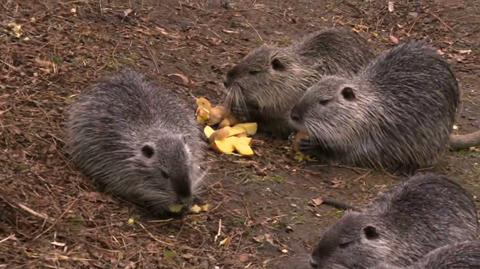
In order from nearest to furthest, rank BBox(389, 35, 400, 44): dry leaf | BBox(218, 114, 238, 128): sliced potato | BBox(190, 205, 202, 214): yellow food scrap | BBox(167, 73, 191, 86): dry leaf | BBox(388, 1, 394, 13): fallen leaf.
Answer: BBox(190, 205, 202, 214): yellow food scrap → BBox(218, 114, 238, 128): sliced potato → BBox(167, 73, 191, 86): dry leaf → BBox(389, 35, 400, 44): dry leaf → BBox(388, 1, 394, 13): fallen leaf

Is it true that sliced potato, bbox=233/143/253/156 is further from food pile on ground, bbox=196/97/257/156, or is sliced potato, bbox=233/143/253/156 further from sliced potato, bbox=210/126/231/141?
sliced potato, bbox=210/126/231/141

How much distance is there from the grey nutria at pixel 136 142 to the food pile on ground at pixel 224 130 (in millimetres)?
348

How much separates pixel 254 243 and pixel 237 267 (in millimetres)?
332

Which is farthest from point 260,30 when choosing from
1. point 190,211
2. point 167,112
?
point 190,211

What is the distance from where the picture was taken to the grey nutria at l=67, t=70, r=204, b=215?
5188 millimetres

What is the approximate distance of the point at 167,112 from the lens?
18.8ft

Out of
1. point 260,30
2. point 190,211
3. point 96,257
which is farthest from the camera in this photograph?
point 260,30

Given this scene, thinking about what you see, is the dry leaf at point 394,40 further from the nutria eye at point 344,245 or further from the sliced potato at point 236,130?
the nutria eye at point 344,245

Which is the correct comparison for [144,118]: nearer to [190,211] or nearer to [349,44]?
[190,211]

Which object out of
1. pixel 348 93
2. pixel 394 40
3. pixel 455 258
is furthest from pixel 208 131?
pixel 394 40

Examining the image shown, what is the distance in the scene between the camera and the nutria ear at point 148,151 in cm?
530

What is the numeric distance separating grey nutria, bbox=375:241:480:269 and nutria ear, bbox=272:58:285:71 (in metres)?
2.92

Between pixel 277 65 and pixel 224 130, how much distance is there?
95 centimetres

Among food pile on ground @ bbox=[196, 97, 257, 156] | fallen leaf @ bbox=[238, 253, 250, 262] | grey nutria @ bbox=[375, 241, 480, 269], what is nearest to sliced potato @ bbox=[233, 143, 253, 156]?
food pile on ground @ bbox=[196, 97, 257, 156]
